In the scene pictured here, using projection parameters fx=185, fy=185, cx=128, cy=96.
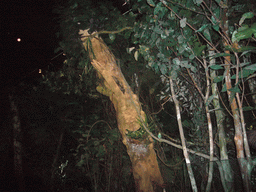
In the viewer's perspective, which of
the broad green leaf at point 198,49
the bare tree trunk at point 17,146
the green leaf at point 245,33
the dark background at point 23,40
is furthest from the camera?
the bare tree trunk at point 17,146

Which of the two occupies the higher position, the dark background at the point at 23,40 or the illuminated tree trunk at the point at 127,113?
the dark background at the point at 23,40

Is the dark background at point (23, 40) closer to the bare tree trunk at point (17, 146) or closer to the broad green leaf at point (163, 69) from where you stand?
the bare tree trunk at point (17, 146)

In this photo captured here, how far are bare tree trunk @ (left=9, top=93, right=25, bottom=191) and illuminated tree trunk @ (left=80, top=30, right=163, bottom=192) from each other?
13.1 feet

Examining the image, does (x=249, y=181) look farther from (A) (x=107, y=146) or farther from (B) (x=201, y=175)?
(A) (x=107, y=146)

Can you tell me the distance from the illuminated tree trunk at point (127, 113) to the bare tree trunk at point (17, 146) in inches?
157

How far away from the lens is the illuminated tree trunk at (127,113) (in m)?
2.12

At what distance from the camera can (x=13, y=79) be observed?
16.7 ft

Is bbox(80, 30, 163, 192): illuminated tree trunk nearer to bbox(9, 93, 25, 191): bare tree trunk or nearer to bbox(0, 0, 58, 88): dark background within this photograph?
bbox(0, 0, 58, 88): dark background

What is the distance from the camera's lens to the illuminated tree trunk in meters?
2.12

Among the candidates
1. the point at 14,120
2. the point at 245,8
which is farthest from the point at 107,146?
the point at 14,120

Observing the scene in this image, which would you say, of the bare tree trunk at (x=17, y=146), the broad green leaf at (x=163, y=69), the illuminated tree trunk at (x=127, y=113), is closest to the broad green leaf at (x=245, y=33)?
the broad green leaf at (x=163, y=69)

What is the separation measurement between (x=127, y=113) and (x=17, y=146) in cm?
449

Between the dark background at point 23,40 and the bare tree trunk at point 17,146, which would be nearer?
the dark background at point 23,40

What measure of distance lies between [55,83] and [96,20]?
8.07 ft
